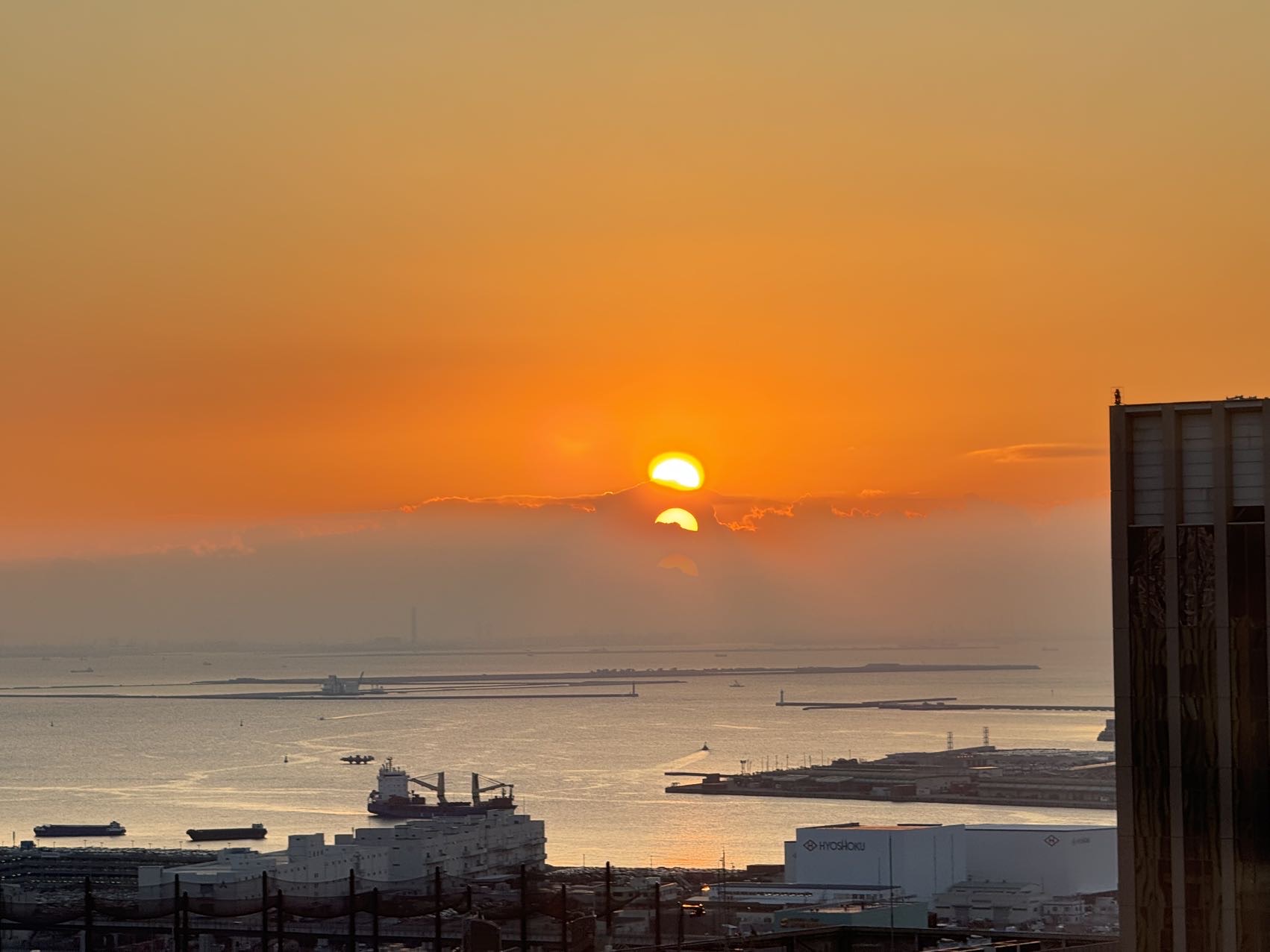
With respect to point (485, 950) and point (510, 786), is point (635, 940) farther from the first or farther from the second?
point (510, 786)

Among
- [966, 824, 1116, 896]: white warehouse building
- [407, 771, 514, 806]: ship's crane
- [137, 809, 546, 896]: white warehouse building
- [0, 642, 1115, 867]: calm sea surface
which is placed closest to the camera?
[137, 809, 546, 896]: white warehouse building

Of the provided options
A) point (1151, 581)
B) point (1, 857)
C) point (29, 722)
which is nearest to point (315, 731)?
point (29, 722)

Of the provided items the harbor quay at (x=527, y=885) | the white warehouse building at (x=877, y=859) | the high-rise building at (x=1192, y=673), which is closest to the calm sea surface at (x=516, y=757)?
the harbor quay at (x=527, y=885)

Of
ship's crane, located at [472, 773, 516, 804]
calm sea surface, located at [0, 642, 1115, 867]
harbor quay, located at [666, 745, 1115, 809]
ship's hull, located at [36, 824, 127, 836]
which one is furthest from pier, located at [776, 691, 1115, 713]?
ship's hull, located at [36, 824, 127, 836]

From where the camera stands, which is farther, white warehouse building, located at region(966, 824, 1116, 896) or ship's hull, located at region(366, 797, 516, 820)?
ship's hull, located at region(366, 797, 516, 820)

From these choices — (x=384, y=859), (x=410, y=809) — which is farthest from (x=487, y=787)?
(x=384, y=859)

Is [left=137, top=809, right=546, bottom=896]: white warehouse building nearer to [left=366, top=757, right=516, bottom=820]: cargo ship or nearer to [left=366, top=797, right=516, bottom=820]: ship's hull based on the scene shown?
[left=366, top=757, right=516, bottom=820]: cargo ship

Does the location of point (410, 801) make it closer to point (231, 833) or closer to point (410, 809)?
point (410, 809)

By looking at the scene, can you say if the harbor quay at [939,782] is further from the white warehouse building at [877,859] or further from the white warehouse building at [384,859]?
the white warehouse building at [877,859]
